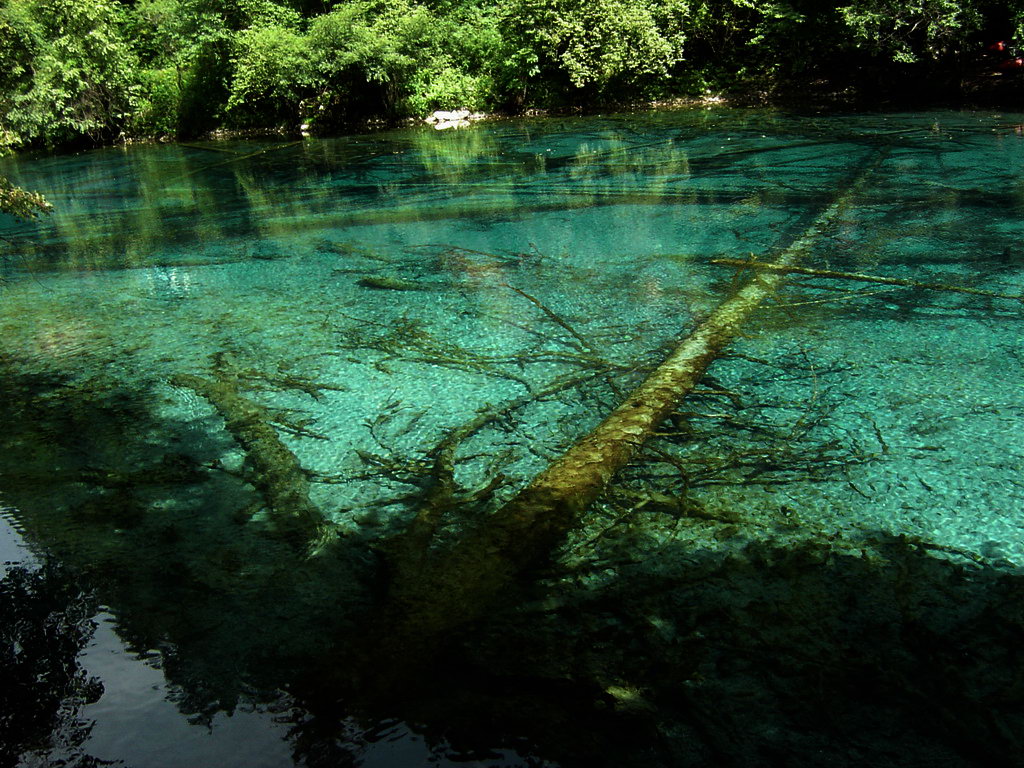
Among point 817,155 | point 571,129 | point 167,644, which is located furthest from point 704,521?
point 571,129

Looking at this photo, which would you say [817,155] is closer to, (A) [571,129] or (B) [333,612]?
(A) [571,129]

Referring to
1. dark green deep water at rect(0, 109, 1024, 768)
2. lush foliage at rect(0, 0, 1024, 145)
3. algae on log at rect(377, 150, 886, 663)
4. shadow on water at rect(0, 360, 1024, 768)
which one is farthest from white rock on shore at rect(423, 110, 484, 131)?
shadow on water at rect(0, 360, 1024, 768)

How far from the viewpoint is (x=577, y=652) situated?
2.75 metres

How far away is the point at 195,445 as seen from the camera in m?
4.50

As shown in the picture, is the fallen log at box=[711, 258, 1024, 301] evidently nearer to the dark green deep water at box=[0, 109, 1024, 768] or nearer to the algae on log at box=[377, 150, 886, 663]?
the dark green deep water at box=[0, 109, 1024, 768]

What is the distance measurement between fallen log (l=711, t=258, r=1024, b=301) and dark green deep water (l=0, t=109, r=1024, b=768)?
137mm

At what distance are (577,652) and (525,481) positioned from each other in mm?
1251

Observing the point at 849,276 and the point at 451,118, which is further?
the point at 451,118

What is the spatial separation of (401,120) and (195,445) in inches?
825

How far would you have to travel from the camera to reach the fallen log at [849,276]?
595 cm


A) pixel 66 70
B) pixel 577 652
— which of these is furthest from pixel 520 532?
pixel 66 70

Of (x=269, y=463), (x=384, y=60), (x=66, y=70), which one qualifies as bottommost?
(x=269, y=463)

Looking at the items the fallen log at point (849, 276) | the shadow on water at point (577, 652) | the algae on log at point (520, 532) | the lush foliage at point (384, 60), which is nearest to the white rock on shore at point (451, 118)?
the lush foliage at point (384, 60)

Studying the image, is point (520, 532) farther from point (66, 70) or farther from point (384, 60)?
point (66, 70)
